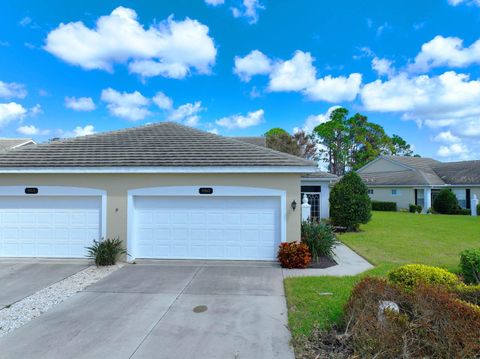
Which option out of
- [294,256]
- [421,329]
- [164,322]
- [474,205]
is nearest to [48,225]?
[164,322]

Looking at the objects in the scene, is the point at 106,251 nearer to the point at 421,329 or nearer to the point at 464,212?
the point at 421,329

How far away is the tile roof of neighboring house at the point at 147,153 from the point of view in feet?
31.8

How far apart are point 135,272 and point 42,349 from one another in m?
4.06

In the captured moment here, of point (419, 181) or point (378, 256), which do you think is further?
point (419, 181)

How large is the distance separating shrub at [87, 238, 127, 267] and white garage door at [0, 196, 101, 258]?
0.40 metres

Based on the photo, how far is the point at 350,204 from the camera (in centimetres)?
1616

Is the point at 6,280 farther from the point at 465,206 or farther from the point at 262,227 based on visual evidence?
the point at 465,206

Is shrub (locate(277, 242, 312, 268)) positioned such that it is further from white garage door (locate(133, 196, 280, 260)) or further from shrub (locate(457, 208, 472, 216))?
shrub (locate(457, 208, 472, 216))

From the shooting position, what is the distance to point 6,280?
777 cm

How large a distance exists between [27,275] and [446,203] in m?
29.5

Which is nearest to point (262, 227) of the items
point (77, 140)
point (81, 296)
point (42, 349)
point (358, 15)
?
point (81, 296)

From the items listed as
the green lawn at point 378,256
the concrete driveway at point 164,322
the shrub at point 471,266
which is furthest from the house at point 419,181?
the concrete driveway at point 164,322

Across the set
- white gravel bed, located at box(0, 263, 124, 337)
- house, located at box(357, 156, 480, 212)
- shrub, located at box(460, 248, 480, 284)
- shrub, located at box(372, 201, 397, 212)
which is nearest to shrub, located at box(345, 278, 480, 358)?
shrub, located at box(460, 248, 480, 284)

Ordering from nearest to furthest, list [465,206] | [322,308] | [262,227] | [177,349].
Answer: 1. [177,349]
2. [322,308]
3. [262,227]
4. [465,206]
